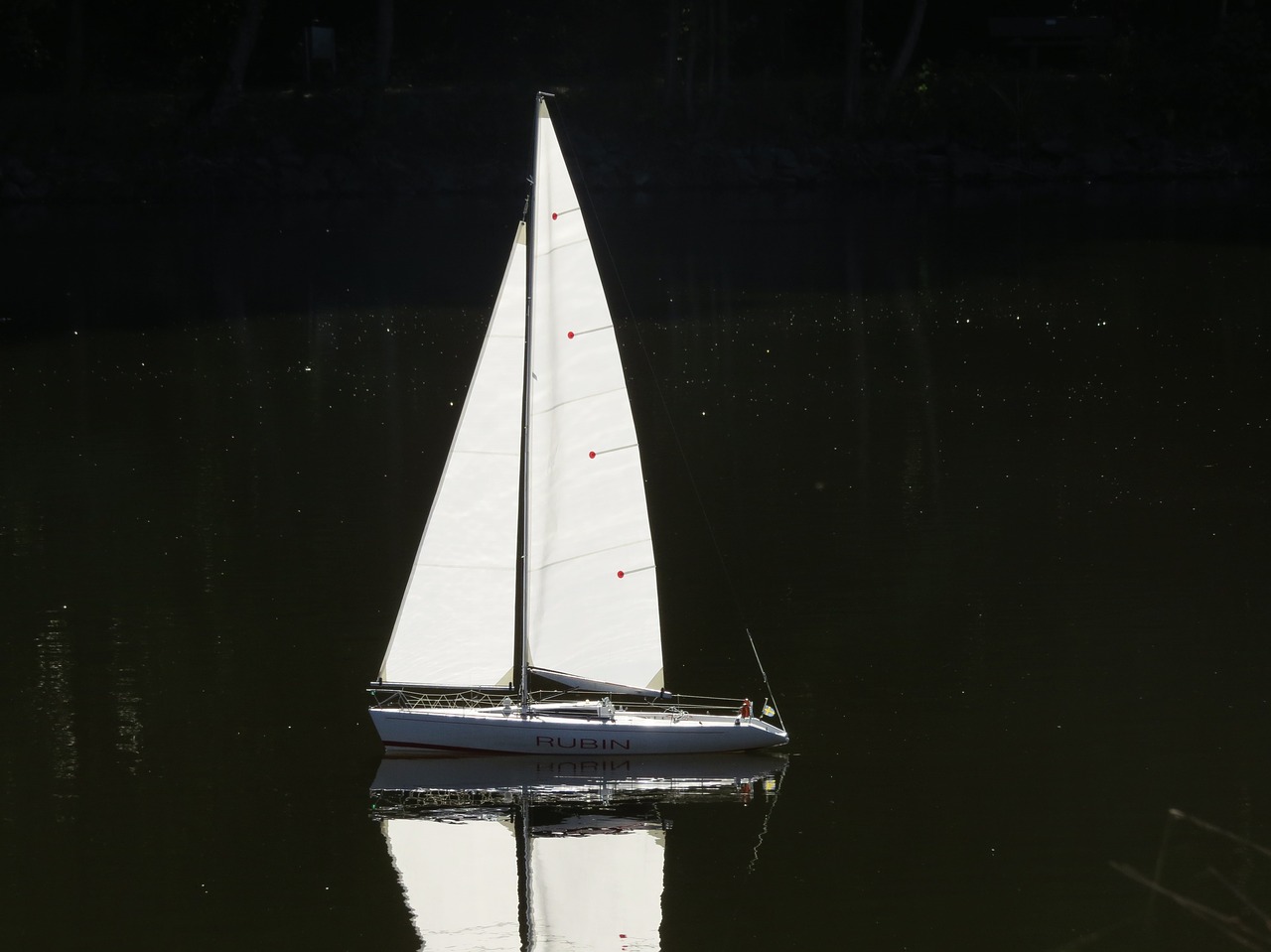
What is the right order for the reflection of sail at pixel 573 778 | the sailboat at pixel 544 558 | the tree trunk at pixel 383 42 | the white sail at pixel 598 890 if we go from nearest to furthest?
the white sail at pixel 598 890, the reflection of sail at pixel 573 778, the sailboat at pixel 544 558, the tree trunk at pixel 383 42

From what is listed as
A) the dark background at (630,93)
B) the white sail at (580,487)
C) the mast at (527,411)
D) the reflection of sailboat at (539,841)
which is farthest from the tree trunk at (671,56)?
the reflection of sailboat at (539,841)

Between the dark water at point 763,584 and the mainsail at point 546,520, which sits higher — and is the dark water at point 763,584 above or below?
below

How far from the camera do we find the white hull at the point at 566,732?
19719 millimetres

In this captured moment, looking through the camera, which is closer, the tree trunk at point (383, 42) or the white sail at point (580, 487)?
the white sail at point (580, 487)

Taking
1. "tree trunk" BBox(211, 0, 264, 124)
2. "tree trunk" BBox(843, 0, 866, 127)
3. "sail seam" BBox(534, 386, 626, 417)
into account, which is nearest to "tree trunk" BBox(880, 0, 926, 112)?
"tree trunk" BBox(843, 0, 866, 127)

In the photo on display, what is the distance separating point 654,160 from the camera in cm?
8131

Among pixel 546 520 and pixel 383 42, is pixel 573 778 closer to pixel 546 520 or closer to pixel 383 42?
pixel 546 520

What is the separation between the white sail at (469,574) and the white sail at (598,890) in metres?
2.58

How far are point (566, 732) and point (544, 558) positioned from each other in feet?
6.54

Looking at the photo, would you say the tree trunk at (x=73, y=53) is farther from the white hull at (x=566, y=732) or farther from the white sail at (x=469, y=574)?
the white hull at (x=566, y=732)

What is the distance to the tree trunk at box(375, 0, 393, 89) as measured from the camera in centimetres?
8044

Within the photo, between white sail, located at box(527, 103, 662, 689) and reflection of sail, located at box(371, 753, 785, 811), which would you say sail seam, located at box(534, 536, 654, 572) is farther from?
reflection of sail, located at box(371, 753, 785, 811)

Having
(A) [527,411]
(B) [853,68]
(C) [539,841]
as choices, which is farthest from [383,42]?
(C) [539,841]

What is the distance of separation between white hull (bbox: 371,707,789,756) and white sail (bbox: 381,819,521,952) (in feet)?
4.39
